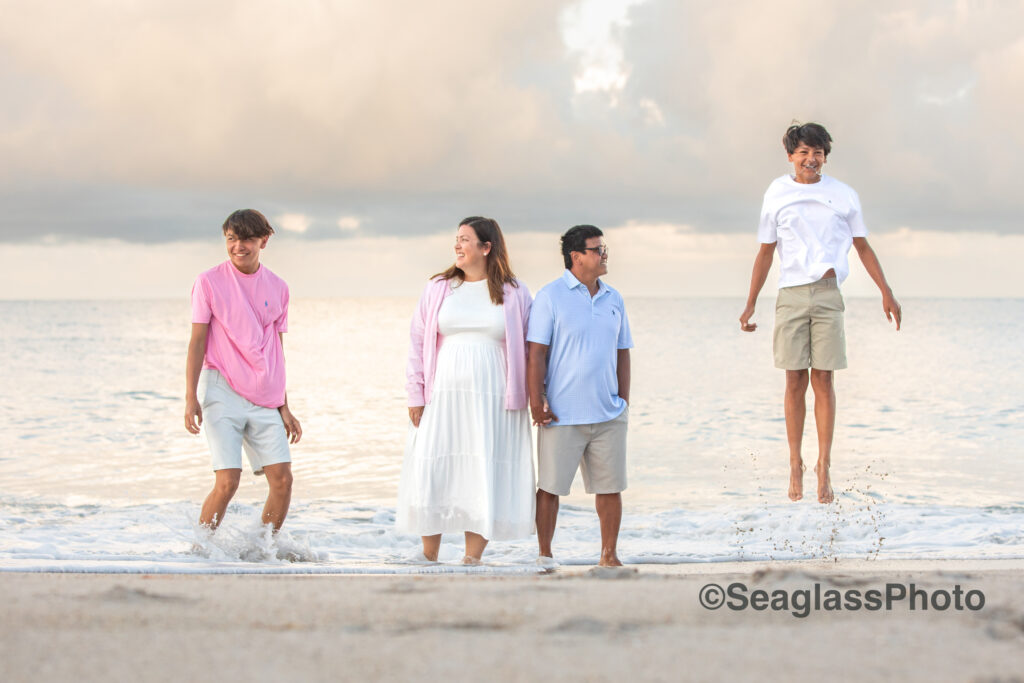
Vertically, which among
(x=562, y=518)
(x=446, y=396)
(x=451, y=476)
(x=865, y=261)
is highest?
(x=865, y=261)

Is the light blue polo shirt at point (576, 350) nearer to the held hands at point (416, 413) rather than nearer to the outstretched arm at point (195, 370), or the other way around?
the held hands at point (416, 413)

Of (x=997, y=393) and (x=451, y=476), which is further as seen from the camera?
(x=997, y=393)

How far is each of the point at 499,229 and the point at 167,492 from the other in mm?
6126

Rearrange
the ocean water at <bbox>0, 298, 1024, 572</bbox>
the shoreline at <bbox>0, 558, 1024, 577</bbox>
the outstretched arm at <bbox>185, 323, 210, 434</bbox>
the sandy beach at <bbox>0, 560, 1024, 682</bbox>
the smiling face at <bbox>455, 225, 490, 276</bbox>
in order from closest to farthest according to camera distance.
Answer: the sandy beach at <bbox>0, 560, 1024, 682</bbox> → the shoreline at <bbox>0, 558, 1024, 577</bbox> → the outstretched arm at <bbox>185, 323, 210, 434</bbox> → the smiling face at <bbox>455, 225, 490, 276</bbox> → the ocean water at <bbox>0, 298, 1024, 572</bbox>

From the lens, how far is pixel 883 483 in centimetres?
1060

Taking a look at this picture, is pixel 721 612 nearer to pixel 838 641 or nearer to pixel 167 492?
pixel 838 641

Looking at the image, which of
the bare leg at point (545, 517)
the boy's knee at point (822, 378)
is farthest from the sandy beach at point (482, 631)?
the boy's knee at point (822, 378)

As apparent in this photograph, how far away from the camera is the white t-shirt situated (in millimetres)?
6414

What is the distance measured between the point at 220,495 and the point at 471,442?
1495 millimetres

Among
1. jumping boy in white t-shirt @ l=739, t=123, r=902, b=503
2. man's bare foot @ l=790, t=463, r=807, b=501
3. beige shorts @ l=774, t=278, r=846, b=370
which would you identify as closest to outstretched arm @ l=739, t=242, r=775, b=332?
jumping boy in white t-shirt @ l=739, t=123, r=902, b=503

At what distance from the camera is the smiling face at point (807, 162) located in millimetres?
6359

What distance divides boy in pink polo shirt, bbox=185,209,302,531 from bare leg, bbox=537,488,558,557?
1.53 m

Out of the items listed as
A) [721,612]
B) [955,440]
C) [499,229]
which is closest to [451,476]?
[499,229]

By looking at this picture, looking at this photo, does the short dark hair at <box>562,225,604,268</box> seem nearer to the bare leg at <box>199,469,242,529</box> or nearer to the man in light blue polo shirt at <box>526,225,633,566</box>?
the man in light blue polo shirt at <box>526,225,633,566</box>
